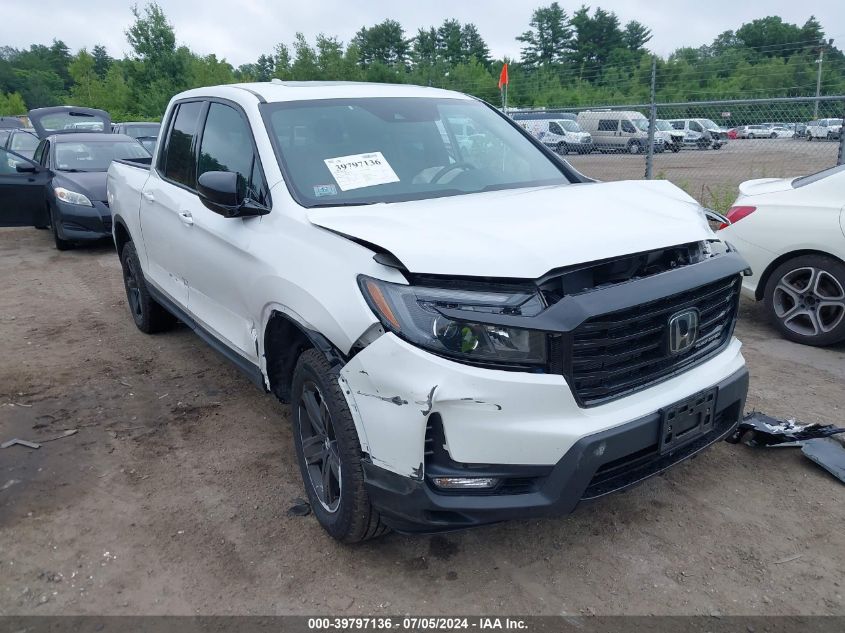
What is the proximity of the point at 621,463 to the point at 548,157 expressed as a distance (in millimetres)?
2169

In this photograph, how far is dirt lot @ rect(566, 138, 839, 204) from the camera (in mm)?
10508

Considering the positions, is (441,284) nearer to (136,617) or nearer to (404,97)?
(136,617)

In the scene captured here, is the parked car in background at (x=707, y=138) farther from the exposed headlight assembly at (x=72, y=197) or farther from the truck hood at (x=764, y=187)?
the exposed headlight assembly at (x=72, y=197)

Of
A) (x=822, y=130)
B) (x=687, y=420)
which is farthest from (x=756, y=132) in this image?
(x=687, y=420)

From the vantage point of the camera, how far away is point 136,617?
2.58 meters

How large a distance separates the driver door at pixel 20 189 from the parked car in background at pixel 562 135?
9.70 meters

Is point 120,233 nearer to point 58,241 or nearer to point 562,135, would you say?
point 58,241

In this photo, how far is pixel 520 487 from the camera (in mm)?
2432

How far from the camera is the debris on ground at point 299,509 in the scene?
10.6 feet

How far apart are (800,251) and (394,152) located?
345 centimetres

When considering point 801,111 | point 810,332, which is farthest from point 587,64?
point 810,332

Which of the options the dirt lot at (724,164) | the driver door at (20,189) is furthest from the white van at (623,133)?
the driver door at (20,189)

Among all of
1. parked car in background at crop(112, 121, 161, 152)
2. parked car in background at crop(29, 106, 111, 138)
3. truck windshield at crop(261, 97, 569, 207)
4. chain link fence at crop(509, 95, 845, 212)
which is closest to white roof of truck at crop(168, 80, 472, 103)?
truck windshield at crop(261, 97, 569, 207)

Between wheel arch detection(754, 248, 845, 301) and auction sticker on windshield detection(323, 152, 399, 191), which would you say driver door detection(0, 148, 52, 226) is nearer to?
auction sticker on windshield detection(323, 152, 399, 191)
